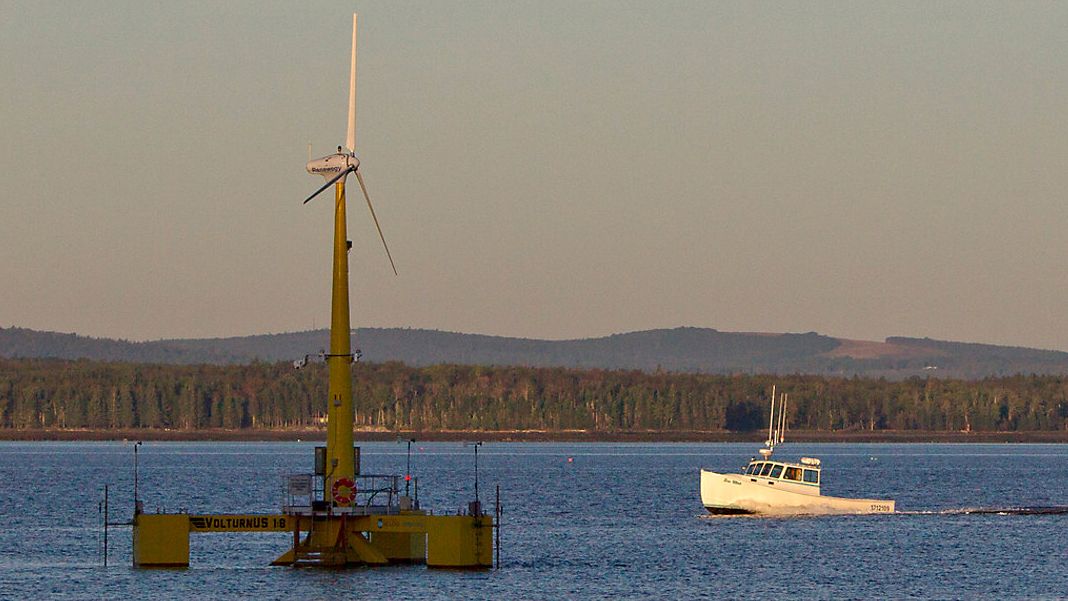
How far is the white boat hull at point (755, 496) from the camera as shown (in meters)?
127

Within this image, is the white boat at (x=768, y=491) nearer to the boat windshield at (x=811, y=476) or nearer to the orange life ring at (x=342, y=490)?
the boat windshield at (x=811, y=476)

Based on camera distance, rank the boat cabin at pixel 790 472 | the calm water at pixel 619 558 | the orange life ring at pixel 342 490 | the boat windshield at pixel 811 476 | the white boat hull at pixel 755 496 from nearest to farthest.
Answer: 1. the orange life ring at pixel 342 490
2. the calm water at pixel 619 558
3. the white boat hull at pixel 755 496
4. the boat cabin at pixel 790 472
5. the boat windshield at pixel 811 476

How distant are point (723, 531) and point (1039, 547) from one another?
753 inches

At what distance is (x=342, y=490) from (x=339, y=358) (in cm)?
521

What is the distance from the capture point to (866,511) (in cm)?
13238

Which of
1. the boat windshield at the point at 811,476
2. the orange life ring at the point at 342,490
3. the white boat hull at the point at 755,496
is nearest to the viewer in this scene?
the orange life ring at the point at 342,490

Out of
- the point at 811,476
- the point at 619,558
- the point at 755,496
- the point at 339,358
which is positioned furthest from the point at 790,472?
the point at 339,358

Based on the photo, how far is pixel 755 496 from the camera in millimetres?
126688

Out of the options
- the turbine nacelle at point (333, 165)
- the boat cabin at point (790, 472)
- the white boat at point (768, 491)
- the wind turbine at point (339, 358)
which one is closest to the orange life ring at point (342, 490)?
the wind turbine at point (339, 358)

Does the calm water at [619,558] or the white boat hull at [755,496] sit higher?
the white boat hull at [755,496]

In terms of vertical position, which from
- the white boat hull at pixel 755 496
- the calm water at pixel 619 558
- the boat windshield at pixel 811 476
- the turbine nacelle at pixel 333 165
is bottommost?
the calm water at pixel 619 558

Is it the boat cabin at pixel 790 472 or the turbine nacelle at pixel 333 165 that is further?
the boat cabin at pixel 790 472

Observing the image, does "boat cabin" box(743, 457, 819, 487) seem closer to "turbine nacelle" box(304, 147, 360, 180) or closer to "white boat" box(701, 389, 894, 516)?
"white boat" box(701, 389, 894, 516)

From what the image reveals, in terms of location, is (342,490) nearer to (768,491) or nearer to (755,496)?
(755,496)
